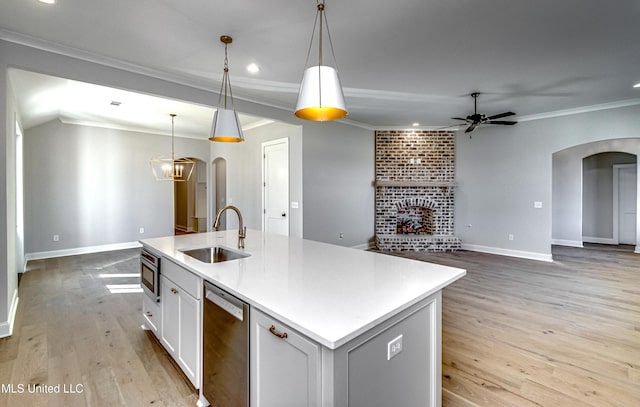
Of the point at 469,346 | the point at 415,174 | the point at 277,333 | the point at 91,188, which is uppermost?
the point at 415,174

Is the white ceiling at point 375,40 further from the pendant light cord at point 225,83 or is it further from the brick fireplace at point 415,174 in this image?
the brick fireplace at point 415,174

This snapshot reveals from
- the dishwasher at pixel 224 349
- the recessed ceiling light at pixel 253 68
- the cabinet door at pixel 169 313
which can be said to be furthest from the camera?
the recessed ceiling light at pixel 253 68

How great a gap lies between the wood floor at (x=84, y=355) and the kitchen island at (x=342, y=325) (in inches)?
19.5

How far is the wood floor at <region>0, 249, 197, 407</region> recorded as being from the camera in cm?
192

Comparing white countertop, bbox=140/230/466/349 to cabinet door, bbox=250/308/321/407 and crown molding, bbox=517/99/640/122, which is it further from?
crown molding, bbox=517/99/640/122

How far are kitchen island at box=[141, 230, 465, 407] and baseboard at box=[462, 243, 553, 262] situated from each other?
5.13 metres

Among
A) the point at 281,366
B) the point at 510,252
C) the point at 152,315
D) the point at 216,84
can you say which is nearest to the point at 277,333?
the point at 281,366

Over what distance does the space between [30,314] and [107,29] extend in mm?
2982


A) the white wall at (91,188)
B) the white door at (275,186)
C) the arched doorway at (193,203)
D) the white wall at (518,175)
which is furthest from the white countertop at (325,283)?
the arched doorway at (193,203)

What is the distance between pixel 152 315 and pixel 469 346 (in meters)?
2.72

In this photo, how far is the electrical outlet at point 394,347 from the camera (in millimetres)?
1243

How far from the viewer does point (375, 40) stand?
285 centimetres

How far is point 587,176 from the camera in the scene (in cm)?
764

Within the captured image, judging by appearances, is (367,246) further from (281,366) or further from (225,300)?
(281,366)
